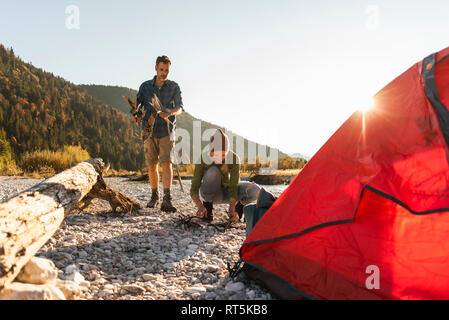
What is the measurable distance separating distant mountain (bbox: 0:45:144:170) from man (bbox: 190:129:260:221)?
22.8m

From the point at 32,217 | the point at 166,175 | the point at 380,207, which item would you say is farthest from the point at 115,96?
the point at 380,207

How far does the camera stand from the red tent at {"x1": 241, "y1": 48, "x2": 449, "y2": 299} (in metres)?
1.70

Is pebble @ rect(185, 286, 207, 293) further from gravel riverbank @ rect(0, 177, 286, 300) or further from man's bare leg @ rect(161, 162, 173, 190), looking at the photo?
man's bare leg @ rect(161, 162, 173, 190)

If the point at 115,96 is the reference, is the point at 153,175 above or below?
below

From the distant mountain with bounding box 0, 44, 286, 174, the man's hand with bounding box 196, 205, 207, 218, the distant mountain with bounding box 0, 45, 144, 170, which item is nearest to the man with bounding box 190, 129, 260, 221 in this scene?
the man's hand with bounding box 196, 205, 207, 218

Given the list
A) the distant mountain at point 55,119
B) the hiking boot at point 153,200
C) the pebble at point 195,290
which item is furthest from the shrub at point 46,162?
the pebble at point 195,290

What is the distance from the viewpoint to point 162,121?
479 cm

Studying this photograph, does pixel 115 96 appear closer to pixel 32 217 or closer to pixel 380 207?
pixel 32 217

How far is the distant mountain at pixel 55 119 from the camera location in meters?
25.4

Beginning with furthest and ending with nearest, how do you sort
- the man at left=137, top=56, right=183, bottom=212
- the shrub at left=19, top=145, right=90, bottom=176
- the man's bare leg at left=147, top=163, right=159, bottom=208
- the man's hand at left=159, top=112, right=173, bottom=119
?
the shrub at left=19, top=145, right=90, bottom=176
the man's bare leg at left=147, top=163, right=159, bottom=208
the man at left=137, top=56, right=183, bottom=212
the man's hand at left=159, top=112, right=173, bottom=119

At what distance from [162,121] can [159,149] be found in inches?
19.6

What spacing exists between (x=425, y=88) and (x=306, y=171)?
3.12 ft
